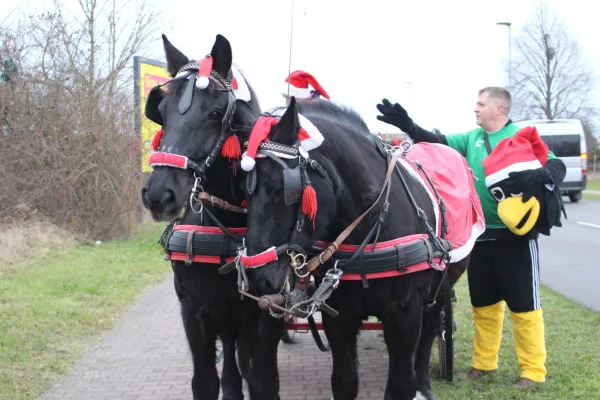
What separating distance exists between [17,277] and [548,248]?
9.51 metres

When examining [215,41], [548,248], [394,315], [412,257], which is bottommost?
[548,248]

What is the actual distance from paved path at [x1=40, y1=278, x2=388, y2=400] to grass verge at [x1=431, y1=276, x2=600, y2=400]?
0.67 meters

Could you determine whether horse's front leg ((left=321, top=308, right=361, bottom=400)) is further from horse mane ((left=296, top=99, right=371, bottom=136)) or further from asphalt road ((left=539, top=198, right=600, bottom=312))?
asphalt road ((left=539, top=198, right=600, bottom=312))

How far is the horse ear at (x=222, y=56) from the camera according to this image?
10.7 feet

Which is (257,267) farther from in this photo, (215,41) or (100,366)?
(100,366)

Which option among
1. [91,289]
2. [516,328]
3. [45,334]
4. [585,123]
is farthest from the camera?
[585,123]

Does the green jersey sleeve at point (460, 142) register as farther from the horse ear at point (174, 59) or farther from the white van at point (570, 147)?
the white van at point (570, 147)

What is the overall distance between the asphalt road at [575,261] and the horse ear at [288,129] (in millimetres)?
5721

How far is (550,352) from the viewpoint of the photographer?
224 inches

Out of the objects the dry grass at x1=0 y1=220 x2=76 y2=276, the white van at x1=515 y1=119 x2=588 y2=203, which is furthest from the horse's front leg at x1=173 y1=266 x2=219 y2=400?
the white van at x1=515 y1=119 x2=588 y2=203

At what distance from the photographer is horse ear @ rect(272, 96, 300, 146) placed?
9.54 ft

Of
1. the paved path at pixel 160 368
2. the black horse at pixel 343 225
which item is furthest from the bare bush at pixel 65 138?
the black horse at pixel 343 225

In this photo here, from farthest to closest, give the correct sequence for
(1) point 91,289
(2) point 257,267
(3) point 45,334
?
(1) point 91,289 → (3) point 45,334 → (2) point 257,267

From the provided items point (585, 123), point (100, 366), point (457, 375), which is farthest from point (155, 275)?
point (585, 123)
